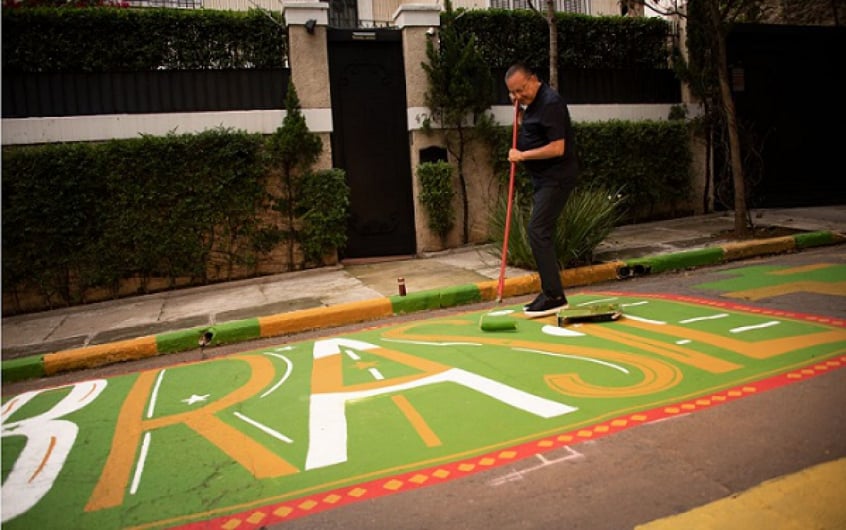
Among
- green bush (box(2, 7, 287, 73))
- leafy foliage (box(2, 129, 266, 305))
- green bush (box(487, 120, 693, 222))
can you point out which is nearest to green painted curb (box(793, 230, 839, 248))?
green bush (box(487, 120, 693, 222))

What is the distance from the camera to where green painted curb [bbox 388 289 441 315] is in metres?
6.34

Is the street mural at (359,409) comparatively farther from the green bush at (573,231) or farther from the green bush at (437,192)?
the green bush at (437,192)

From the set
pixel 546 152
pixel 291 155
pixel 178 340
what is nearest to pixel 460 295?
pixel 546 152

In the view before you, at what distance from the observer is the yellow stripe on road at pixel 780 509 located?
6.82ft

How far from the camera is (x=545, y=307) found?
536 centimetres

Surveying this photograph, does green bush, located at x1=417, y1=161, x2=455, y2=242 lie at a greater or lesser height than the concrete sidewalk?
greater

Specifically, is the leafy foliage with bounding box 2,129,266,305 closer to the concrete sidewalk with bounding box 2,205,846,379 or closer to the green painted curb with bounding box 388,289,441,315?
the concrete sidewalk with bounding box 2,205,846,379

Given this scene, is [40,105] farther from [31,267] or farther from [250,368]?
[250,368]

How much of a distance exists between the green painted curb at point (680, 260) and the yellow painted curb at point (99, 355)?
5.26m

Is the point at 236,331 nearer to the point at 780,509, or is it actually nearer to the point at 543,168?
the point at 543,168

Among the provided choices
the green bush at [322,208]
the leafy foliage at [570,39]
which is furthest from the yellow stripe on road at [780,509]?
the leafy foliage at [570,39]

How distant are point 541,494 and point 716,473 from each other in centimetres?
70

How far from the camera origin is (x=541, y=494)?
7.74 ft

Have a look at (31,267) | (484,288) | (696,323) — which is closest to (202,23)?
(31,267)
